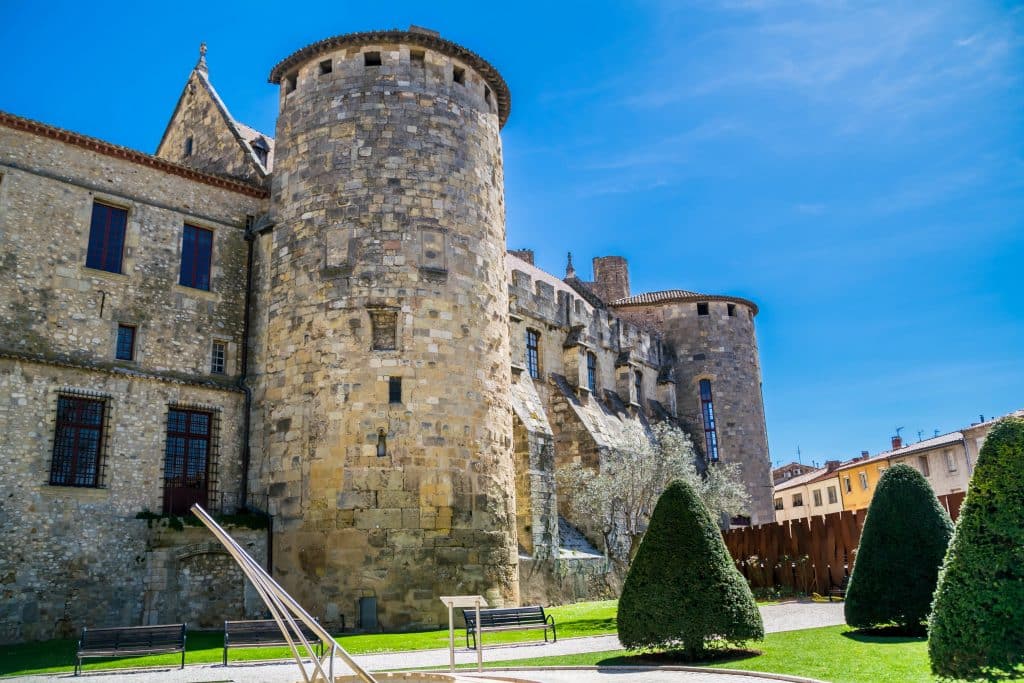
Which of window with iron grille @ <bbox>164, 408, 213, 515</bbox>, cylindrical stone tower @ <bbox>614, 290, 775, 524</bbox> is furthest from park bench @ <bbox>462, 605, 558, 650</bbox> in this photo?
cylindrical stone tower @ <bbox>614, 290, 775, 524</bbox>

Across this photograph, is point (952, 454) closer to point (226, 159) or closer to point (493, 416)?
point (493, 416)

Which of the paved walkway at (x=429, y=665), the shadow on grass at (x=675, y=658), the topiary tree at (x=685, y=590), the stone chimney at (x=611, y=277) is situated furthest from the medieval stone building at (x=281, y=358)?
the stone chimney at (x=611, y=277)

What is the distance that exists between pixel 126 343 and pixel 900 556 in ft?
56.4

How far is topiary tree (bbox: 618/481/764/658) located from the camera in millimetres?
12047

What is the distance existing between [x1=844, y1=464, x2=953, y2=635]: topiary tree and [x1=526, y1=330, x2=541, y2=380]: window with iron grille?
821 inches

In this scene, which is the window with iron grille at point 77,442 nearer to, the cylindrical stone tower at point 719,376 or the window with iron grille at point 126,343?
the window with iron grille at point 126,343

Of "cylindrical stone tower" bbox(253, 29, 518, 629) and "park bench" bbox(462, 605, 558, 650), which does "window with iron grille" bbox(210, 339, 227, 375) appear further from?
"park bench" bbox(462, 605, 558, 650)

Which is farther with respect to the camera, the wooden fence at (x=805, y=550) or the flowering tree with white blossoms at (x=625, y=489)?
the flowering tree with white blossoms at (x=625, y=489)

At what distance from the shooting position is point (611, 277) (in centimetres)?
4728

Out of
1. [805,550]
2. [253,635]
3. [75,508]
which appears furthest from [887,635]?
[75,508]

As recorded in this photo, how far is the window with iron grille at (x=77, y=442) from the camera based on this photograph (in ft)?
62.3

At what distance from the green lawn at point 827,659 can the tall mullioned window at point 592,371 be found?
918 inches

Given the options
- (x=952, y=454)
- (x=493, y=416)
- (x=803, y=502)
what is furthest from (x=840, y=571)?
(x=803, y=502)

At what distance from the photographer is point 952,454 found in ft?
159
